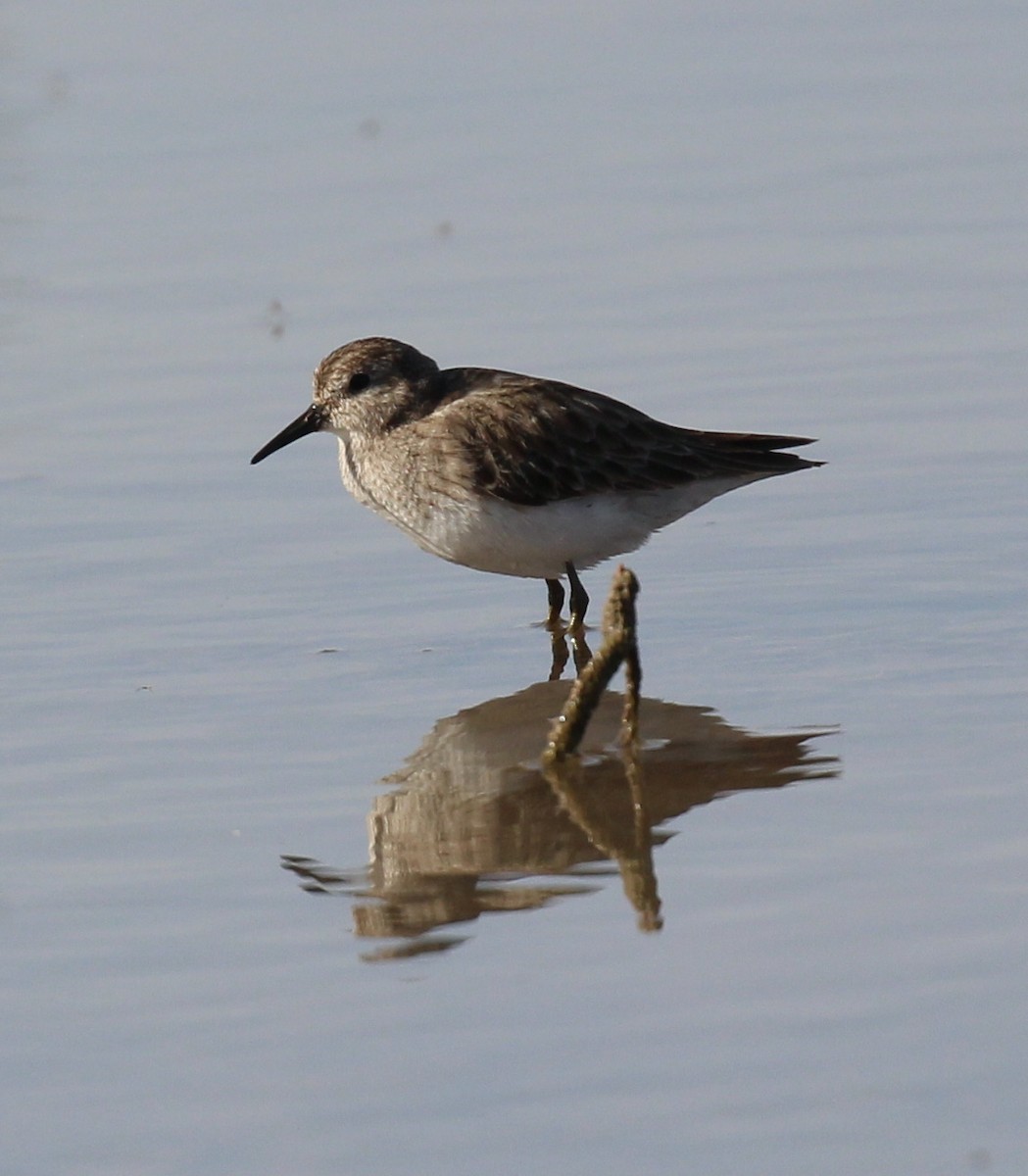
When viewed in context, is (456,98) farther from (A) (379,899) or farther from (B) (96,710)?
(A) (379,899)

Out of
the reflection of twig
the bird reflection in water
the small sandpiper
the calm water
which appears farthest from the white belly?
the reflection of twig

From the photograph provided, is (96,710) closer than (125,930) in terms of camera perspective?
No

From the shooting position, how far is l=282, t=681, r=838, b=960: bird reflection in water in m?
6.61

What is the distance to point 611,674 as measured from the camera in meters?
7.54

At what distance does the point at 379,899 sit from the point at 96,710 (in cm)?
221

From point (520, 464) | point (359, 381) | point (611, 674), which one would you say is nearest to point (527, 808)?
point (611, 674)

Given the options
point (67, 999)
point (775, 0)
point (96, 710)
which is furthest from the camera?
point (775, 0)

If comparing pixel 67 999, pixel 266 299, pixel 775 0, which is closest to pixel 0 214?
pixel 266 299

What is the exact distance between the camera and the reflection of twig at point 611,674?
7.30 m

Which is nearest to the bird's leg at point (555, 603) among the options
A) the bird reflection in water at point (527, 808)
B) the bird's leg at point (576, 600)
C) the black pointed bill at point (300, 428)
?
the bird's leg at point (576, 600)

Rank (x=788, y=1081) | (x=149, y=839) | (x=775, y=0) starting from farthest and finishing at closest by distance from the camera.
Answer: (x=775, y=0), (x=149, y=839), (x=788, y=1081)

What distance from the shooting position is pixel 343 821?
7.39 meters

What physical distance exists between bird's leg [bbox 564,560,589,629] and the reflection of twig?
5.77 feet

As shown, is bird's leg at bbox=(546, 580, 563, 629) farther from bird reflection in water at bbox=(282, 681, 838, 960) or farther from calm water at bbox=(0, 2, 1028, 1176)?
bird reflection in water at bbox=(282, 681, 838, 960)
